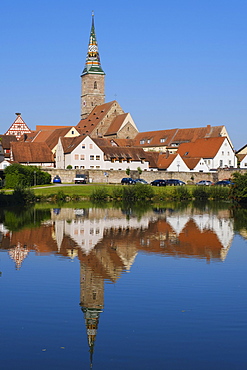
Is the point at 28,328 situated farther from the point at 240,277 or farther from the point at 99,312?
the point at 240,277

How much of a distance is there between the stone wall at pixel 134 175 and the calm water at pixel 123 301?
5052cm

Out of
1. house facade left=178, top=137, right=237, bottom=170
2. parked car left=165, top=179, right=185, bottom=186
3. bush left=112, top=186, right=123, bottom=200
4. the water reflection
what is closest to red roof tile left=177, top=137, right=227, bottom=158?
house facade left=178, top=137, right=237, bottom=170

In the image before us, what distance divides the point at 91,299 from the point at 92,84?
418 feet

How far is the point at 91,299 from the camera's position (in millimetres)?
17031

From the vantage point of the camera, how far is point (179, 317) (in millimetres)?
15141

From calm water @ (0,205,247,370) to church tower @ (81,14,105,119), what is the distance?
10848 cm

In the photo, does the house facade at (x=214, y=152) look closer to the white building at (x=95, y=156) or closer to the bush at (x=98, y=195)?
the white building at (x=95, y=156)

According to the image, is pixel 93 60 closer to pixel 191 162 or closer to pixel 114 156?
pixel 191 162

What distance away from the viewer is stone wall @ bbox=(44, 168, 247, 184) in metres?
84.2

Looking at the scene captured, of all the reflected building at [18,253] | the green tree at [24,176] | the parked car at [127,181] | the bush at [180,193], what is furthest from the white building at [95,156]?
the reflected building at [18,253]

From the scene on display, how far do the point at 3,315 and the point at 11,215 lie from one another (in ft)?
107

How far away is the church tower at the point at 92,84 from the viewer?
140 m

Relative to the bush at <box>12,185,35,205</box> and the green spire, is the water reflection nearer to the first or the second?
the bush at <box>12,185,35,205</box>

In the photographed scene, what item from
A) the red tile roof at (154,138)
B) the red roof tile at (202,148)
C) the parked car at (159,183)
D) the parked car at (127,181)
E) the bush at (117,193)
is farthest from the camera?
the red tile roof at (154,138)
